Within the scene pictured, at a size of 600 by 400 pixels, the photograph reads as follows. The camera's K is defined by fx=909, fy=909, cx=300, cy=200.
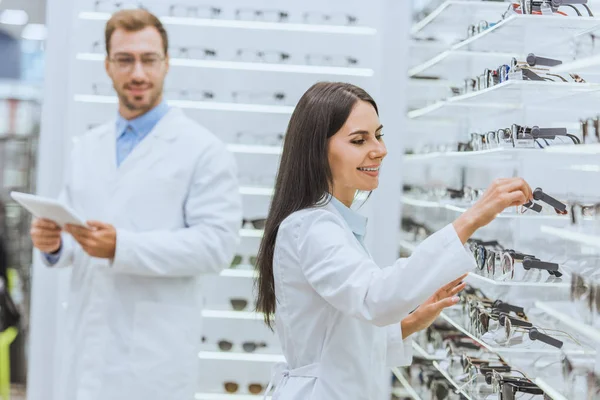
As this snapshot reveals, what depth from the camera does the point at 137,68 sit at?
13.2 feet

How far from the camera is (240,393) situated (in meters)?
5.39

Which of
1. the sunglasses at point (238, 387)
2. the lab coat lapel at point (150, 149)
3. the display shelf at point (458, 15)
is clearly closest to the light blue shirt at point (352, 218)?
the display shelf at point (458, 15)

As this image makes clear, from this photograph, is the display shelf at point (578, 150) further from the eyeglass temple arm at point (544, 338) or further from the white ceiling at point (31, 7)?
the white ceiling at point (31, 7)

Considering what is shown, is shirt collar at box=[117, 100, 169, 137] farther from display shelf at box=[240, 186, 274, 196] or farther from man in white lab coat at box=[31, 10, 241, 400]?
display shelf at box=[240, 186, 274, 196]

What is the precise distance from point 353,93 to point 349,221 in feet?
1.14

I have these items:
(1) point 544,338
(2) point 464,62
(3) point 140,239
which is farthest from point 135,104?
(1) point 544,338

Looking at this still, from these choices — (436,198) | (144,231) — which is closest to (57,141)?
(144,231)

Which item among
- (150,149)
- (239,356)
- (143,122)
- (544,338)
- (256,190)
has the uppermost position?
(143,122)

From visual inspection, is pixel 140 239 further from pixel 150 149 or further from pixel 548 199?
pixel 548 199

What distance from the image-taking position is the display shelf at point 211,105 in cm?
535

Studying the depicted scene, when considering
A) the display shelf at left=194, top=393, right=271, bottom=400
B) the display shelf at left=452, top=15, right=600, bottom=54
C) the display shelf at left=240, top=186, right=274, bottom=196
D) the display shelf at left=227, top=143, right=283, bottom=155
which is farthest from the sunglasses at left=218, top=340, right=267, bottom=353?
the display shelf at left=452, top=15, right=600, bottom=54

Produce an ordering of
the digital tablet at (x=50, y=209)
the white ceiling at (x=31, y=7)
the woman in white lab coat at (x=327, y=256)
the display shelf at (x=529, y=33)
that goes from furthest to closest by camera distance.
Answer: the white ceiling at (x=31, y=7) < the digital tablet at (x=50, y=209) < the display shelf at (x=529, y=33) < the woman in white lab coat at (x=327, y=256)

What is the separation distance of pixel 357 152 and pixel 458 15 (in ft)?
5.61

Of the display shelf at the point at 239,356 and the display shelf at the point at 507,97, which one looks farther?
the display shelf at the point at 239,356
